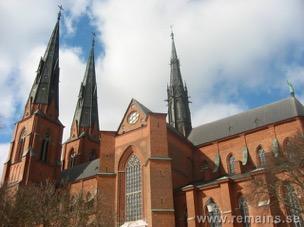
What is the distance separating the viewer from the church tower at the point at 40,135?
3609cm

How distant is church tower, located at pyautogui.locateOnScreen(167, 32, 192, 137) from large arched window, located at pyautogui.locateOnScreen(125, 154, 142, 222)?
10.6 meters

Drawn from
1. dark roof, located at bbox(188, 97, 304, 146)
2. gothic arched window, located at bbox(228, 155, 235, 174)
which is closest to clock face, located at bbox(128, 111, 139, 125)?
dark roof, located at bbox(188, 97, 304, 146)

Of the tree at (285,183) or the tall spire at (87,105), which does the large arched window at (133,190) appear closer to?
the tree at (285,183)

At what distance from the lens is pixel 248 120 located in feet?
110

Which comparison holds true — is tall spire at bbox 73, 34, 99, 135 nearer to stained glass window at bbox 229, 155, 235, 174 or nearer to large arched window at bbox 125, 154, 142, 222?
large arched window at bbox 125, 154, 142, 222

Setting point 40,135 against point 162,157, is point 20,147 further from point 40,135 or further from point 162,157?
point 162,157

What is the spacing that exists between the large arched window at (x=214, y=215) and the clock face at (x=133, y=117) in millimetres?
10058

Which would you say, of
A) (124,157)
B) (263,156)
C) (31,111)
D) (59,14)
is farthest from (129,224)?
(59,14)

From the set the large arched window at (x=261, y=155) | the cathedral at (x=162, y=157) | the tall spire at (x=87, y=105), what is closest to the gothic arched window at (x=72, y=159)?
the cathedral at (x=162, y=157)

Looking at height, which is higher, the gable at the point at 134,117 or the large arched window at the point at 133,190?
the gable at the point at 134,117

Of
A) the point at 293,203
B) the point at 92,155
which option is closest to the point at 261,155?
the point at 293,203

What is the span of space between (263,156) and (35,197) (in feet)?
62.7

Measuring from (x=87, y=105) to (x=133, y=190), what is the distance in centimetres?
2397

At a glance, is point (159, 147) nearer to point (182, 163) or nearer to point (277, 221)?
point (182, 163)
